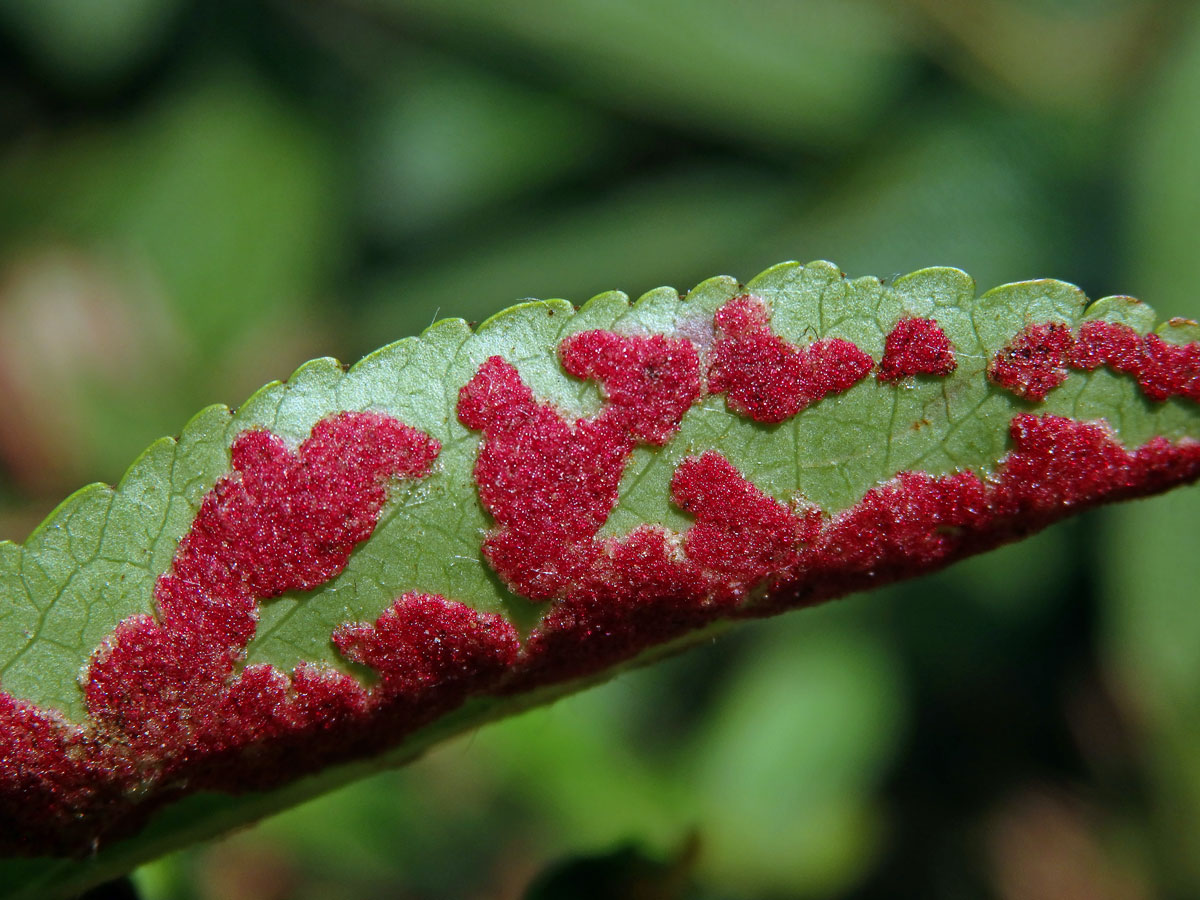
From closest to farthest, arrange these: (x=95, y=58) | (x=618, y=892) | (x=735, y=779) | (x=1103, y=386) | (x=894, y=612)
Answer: (x=1103, y=386) → (x=618, y=892) → (x=735, y=779) → (x=894, y=612) → (x=95, y=58)

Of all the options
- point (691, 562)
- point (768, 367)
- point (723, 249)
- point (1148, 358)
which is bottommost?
point (691, 562)

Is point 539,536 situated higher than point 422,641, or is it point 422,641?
point 539,536

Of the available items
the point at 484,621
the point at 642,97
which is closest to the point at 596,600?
the point at 484,621

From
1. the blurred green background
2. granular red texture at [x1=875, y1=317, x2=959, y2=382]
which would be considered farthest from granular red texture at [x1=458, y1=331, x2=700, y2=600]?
the blurred green background

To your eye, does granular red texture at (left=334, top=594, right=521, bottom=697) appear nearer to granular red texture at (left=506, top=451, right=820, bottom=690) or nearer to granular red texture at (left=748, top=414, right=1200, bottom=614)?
granular red texture at (left=506, top=451, right=820, bottom=690)

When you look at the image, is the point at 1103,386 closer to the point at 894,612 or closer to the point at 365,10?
the point at 894,612

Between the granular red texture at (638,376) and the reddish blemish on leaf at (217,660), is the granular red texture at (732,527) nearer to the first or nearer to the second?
the granular red texture at (638,376)

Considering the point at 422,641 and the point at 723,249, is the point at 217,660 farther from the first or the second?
the point at 723,249

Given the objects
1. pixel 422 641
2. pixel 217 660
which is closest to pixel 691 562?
pixel 422 641
